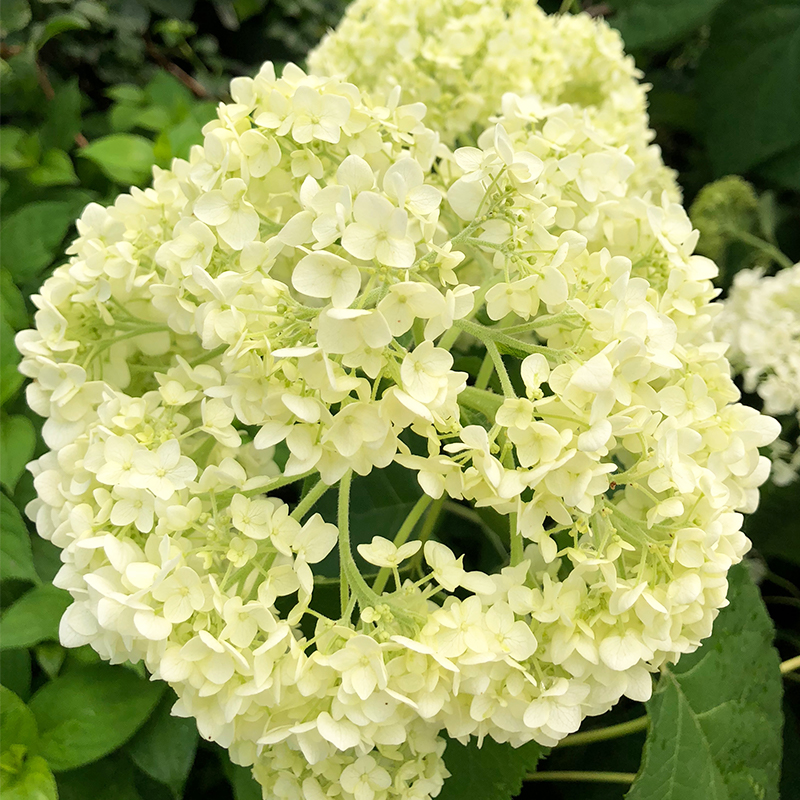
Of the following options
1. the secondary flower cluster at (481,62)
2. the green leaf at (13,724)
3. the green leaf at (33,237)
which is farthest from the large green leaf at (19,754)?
the secondary flower cluster at (481,62)

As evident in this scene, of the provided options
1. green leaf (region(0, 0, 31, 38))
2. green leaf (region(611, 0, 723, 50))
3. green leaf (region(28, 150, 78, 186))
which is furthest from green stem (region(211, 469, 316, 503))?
green leaf (region(611, 0, 723, 50))

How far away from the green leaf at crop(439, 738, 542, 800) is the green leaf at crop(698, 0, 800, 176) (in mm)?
979

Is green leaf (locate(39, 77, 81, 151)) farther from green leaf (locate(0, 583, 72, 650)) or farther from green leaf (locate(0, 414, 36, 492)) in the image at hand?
green leaf (locate(0, 583, 72, 650))

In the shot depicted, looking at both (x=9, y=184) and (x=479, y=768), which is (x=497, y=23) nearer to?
(x=9, y=184)

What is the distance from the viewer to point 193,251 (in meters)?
0.47

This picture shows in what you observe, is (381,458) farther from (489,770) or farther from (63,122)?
(63,122)

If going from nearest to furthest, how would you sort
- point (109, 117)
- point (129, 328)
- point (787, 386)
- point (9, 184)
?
point (129, 328)
point (787, 386)
point (9, 184)
point (109, 117)

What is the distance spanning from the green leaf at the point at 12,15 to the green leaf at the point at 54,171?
19 cm

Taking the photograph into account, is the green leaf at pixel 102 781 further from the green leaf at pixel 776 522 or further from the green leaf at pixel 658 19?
the green leaf at pixel 658 19

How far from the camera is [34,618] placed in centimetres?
58

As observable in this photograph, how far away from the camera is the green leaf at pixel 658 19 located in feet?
3.69

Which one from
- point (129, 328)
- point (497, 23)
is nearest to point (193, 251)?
point (129, 328)

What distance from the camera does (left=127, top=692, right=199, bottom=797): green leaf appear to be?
579 mm

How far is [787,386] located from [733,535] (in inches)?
17.2
